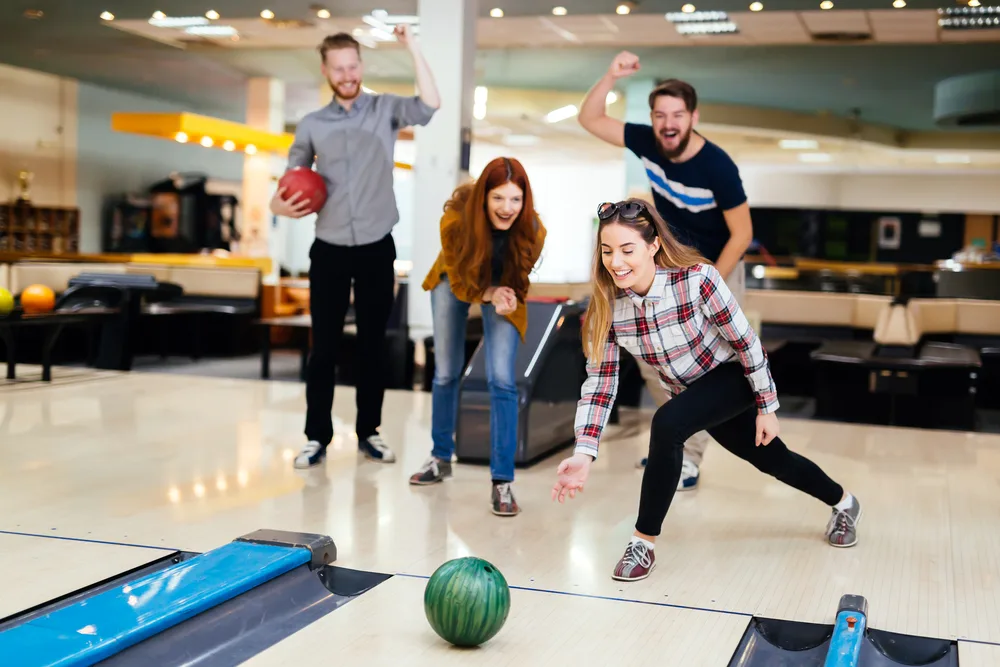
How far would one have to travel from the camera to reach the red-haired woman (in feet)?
11.5

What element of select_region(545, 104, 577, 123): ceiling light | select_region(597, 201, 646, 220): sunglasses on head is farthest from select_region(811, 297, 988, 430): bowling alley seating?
select_region(545, 104, 577, 123): ceiling light

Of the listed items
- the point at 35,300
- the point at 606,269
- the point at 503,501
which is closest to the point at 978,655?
the point at 606,269

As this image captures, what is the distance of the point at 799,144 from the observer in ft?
38.0

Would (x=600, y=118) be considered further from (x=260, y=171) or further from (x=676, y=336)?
(x=260, y=171)

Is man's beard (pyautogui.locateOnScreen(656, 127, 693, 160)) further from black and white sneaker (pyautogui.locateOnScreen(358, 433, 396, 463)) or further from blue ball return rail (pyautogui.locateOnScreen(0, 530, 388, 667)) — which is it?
blue ball return rail (pyautogui.locateOnScreen(0, 530, 388, 667))

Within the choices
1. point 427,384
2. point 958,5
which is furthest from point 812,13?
point 427,384

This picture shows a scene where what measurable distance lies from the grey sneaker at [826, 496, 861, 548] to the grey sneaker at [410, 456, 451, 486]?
4.57 feet

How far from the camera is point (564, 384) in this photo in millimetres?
4934

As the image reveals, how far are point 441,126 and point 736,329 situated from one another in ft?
16.9

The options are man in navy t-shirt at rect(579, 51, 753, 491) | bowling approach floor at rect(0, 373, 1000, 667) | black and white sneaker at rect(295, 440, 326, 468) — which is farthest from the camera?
black and white sneaker at rect(295, 440, 326, 468)

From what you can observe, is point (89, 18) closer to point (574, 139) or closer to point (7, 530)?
point (574, 139)

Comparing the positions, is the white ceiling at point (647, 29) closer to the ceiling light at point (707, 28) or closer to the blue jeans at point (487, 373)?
the ceiling light at point (707, 28)

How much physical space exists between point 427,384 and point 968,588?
4576 mm

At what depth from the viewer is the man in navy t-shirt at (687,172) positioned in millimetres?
3680
